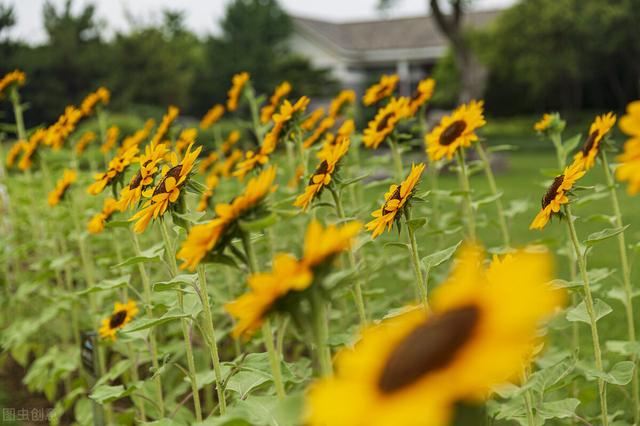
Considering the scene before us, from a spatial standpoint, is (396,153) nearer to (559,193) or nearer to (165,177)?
(559,193)

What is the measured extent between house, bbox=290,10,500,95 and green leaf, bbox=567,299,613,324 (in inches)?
989

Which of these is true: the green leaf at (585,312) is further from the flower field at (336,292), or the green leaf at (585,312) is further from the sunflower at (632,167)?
the sunflower at (632,167)

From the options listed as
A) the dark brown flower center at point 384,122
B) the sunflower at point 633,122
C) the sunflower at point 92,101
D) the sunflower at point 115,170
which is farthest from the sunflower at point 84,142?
the sunflower at point 633,122

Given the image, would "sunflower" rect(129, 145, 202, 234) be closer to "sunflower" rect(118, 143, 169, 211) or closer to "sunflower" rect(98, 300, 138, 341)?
"sunflower" rect(118, 143, 169, 211)

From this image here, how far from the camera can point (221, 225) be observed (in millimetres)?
1066

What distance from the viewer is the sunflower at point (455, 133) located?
2146mm

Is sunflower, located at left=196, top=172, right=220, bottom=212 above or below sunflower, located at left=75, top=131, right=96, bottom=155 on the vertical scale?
below

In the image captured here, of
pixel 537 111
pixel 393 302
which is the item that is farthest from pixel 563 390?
pixel 537 111

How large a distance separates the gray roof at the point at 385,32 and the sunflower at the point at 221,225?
2681 cm

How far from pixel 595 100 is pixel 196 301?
20.6 m

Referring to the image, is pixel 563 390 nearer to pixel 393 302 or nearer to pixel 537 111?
pixel 393 302

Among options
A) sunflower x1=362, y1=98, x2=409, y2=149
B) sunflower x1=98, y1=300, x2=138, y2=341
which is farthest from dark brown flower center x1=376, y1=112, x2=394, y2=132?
sunflower x1=98, y1=300, x2=138, y2=341

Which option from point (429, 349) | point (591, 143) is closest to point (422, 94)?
point (591, 143)

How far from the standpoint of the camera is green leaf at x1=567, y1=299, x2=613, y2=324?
1.87m
